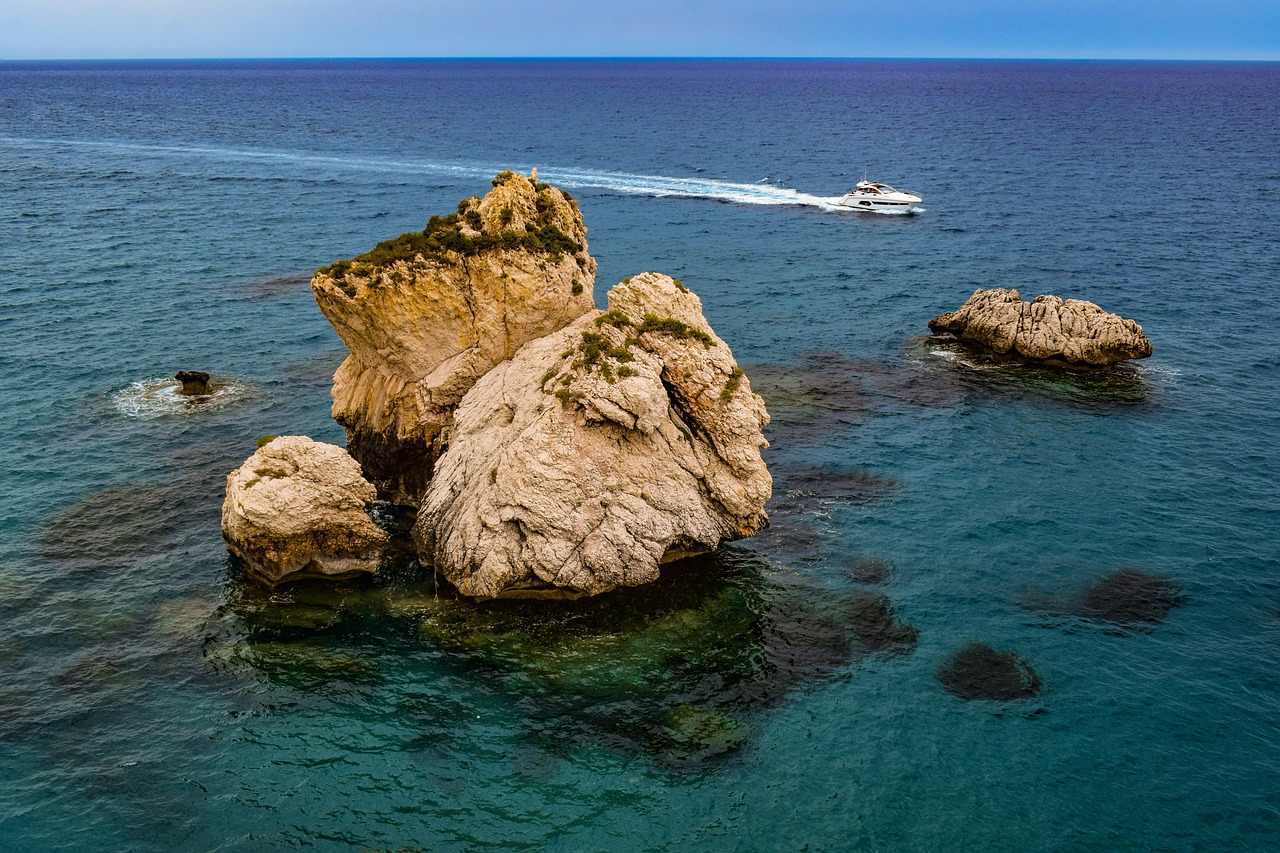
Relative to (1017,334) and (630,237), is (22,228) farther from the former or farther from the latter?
(1017,334)

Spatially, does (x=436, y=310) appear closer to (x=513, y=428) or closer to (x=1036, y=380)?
(x=513, y=428)

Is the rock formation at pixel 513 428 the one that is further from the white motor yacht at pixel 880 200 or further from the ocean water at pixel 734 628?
the white motor yacht at pixel 880 200

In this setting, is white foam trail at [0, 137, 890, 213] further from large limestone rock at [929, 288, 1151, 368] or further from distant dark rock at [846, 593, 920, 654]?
distant dark rock at [846, 593, 920, 654]

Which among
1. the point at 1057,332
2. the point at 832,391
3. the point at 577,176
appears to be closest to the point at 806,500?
the point at 832,391

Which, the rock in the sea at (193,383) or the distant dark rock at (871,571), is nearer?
the distant dark rock at (871,571)

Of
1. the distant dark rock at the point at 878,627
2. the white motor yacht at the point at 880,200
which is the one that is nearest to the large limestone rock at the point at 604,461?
the distant dark rock at the point at 878,627

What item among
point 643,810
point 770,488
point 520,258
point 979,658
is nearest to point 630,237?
point 520,258
